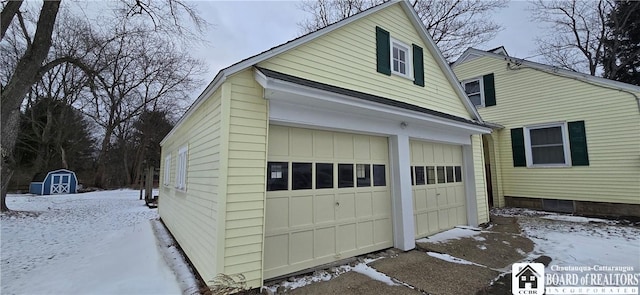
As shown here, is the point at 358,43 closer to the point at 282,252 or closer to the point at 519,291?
the point at 282,252

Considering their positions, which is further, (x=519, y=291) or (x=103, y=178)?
(x=103, y=178)

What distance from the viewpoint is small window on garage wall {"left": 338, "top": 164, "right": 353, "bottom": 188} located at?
4.76 metres

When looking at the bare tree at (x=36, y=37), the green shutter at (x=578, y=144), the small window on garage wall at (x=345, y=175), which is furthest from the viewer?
the green shutter at (x=578, y=144)

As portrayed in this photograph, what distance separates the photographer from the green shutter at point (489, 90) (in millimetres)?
10766

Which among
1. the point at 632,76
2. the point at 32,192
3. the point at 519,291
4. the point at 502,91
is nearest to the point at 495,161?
the point at 502,91

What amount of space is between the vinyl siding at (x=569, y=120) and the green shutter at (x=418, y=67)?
5864 millimetres

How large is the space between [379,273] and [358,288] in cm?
65

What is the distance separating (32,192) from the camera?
1800cm

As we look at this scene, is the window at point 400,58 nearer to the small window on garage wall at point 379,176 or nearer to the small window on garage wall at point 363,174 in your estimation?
the small window on garage wall at point 379,176

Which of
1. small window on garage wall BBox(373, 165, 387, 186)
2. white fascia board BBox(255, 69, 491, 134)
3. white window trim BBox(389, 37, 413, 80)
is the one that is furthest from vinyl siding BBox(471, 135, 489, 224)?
small window on garage wall BBox(373, 165, 387, 186)

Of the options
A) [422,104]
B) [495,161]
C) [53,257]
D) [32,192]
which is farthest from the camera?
[32,192]

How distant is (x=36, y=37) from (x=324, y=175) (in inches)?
327

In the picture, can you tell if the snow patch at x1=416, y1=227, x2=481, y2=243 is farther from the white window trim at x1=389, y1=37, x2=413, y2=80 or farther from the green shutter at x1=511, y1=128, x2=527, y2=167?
the green shutter at x1=511, y1=128, x2=527, y2=167

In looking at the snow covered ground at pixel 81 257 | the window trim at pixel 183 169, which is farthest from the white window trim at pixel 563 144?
the snow covered ground at pixel 81 257
